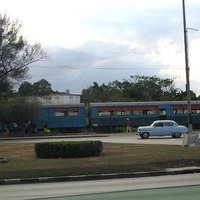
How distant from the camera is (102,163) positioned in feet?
56.0

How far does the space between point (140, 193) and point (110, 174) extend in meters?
4.57

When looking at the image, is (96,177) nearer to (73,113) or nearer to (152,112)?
(73,113)

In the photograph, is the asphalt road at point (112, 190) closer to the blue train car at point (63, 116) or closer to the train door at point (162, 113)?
the blue train car at point (63, 116)

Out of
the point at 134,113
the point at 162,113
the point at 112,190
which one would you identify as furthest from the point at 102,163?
the point at 162,113

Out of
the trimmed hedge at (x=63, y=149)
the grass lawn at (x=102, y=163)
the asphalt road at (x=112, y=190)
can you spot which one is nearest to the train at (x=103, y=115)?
the grass lawn at (x=102, y=163)

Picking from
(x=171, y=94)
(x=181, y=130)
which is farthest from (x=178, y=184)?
(x=171, y=94)

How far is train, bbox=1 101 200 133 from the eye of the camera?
4588 centimetres

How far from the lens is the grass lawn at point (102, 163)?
1520 cm

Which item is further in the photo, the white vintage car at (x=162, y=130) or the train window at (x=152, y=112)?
the train window at (x=152, y=112)

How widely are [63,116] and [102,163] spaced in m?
29.3

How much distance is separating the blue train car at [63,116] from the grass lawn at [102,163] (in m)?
24.9

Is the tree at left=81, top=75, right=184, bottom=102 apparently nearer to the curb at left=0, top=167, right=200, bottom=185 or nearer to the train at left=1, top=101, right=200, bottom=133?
the train at left=1, top=101, right=200, bottom=133

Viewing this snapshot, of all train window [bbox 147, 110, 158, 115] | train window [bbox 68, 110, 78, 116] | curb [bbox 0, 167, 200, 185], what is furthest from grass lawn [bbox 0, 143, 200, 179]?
train window [bbox 147, 110, 158, 115]

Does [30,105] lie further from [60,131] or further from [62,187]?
[62,187]
